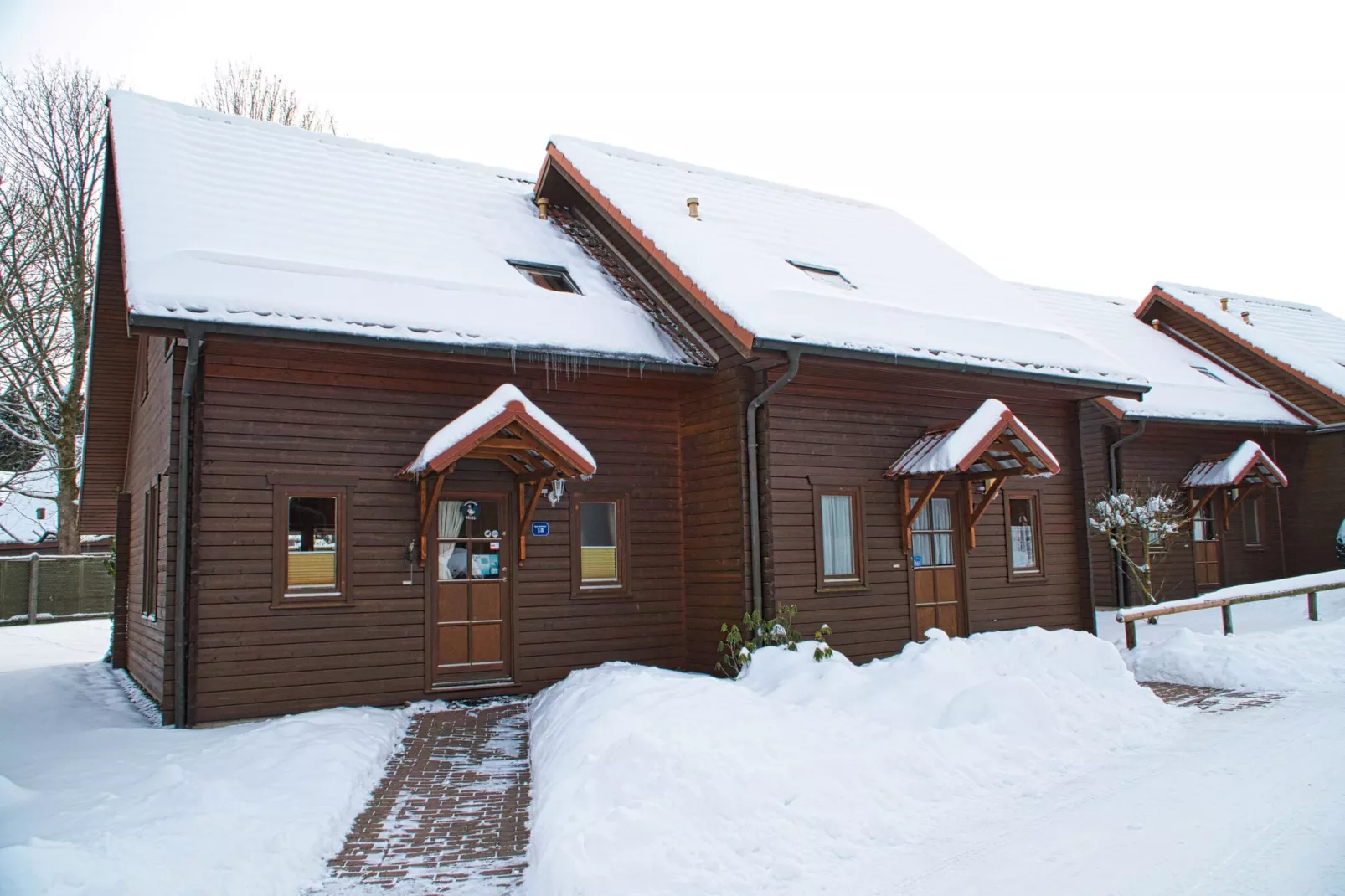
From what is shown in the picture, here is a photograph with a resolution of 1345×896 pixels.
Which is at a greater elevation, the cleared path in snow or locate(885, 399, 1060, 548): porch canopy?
locate(885, 399, 1060, 548): porch canopy

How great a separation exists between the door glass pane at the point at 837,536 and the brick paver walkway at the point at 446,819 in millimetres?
4150

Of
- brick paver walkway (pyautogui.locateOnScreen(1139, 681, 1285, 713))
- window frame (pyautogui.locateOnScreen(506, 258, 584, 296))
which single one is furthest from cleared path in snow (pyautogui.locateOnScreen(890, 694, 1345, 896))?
window frame (pyautogui.locateOnScreen(506, 258, 584, 296))

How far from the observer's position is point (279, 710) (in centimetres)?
915

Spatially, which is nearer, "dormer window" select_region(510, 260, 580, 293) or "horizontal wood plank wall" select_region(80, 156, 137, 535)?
"dormer window" select_region(510, 260, 580, 293)

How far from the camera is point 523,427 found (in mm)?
9312

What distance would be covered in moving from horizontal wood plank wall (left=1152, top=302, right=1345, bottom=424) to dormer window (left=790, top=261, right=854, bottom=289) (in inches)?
473

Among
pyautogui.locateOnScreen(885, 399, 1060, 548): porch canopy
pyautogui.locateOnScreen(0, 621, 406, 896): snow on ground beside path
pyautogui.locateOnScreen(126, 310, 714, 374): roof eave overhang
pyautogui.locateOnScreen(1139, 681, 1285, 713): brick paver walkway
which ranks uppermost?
pyautogui.locateOnScreen(126, 310, 714, 374): roof eave overhang

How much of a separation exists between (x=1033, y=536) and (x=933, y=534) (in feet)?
5.86

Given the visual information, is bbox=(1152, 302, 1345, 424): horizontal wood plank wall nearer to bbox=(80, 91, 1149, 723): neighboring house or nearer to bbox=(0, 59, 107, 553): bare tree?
bbox=(80, 91, 1149, 723): neighboring house

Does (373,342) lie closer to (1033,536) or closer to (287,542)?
(287,542)

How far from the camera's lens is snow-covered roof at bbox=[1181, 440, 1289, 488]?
1753 centimetres

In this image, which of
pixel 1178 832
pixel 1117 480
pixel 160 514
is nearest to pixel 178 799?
pixel 160 514

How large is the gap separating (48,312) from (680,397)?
16524mm

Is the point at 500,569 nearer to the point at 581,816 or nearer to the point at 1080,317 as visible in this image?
the point at 581,816
